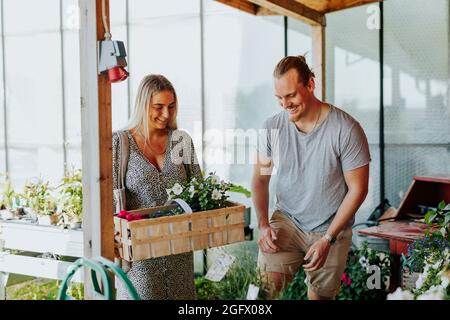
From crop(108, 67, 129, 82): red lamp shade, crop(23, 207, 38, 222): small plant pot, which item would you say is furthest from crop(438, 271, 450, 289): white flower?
crop(23, 207, 38, 222): small plant pot

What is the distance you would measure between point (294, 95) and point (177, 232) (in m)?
0.69

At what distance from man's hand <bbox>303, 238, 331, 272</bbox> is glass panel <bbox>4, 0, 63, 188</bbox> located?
5.42 feet

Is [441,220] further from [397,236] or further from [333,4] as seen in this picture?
[333,4]

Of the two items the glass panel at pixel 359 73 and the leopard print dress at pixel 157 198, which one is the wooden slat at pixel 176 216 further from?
the glass panel at pixel 359 73

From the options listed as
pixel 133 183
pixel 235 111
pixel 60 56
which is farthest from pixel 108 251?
pixel 60 56

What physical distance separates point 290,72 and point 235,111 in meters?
1.16

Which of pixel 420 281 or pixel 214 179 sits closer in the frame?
pixel 420 281

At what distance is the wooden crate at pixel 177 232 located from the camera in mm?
2025

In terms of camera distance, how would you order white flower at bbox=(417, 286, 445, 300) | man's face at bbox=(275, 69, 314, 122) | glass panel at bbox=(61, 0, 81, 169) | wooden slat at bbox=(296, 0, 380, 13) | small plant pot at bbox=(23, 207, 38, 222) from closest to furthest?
1. white flower at bbox=(417, 286, 445, 300)
2. man's face at bbox=(275, 69, 314, 122)
3. small plant pot at bbox=(23, 207, 38, 222)
4. wooden slat at bbox=(296, 0, 380, 13)
5. glass panel at bbox=(61, 0, 81, 169)

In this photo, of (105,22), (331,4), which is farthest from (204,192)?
(331,4)

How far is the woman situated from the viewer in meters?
2.32

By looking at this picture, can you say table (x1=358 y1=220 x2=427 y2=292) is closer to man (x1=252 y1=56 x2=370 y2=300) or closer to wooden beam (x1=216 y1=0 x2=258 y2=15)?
man (x1=252 y1=56 x2=370 y2=300)

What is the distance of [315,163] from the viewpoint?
7.22ft

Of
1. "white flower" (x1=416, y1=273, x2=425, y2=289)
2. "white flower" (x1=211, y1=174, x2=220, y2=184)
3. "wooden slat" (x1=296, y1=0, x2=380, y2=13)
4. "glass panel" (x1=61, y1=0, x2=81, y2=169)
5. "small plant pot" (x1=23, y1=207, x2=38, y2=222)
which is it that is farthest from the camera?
"glass panel" (x1=61, y1=0, x2=81, y2=169)
